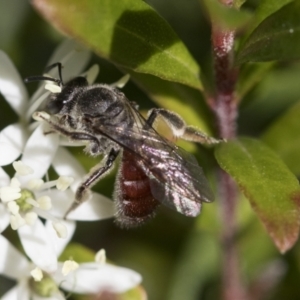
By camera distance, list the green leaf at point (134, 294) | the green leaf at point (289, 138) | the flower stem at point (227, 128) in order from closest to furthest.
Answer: the flower stem at point (227, 128)
the green leaf at point (134, 294)
the green leaf at point (289, 138)

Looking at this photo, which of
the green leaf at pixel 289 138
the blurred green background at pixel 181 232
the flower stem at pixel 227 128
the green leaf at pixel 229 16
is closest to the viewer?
the green leaf at pixel 229 16

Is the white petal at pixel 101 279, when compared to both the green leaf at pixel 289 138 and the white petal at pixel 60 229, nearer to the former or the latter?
the white petal at pixel 60 229

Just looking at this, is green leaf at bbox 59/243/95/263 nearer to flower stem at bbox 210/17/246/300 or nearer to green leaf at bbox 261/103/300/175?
flower stem at bbox 210/17/246/300

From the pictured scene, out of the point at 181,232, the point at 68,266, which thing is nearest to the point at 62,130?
the point at 68,266

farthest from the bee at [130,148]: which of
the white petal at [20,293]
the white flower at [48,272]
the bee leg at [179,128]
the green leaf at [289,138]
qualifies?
the green leaf at [289,138]

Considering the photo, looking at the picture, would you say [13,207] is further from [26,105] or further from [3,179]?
[26,105]

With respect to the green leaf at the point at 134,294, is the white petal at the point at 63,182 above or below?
above

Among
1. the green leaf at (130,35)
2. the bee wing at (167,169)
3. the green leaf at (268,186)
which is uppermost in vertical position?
the green leaf at (130,35)
